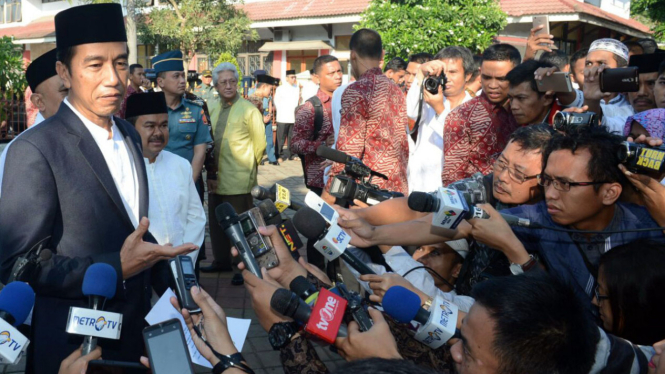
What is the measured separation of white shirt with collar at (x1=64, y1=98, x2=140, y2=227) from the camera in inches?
91.1

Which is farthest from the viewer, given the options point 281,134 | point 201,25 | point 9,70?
point 201,25

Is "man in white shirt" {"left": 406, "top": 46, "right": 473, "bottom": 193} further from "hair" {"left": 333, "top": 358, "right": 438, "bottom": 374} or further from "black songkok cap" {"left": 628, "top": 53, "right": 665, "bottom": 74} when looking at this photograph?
"hair" {"left": 333, "top": 358, "right": 438, "bottom": 374}

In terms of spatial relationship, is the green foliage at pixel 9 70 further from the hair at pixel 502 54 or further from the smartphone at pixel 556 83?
the smartphone at pixel 556 83

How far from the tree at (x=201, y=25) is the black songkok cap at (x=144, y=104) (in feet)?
64.6

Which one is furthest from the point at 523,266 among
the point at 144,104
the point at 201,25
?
the point at 201,25

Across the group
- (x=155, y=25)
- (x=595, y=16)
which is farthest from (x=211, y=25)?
(x=595, y=16)

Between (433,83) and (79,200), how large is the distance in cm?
297

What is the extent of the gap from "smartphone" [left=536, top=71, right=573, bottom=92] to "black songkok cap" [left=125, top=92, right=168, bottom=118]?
2.43 metres

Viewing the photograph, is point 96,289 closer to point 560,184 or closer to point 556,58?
point 560,184

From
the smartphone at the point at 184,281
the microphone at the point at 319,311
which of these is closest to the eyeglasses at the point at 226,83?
the smartphone at the point at 184,281

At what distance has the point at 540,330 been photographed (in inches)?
65.1

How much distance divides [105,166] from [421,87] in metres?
3.05

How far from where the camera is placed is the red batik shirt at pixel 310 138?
5730 mm

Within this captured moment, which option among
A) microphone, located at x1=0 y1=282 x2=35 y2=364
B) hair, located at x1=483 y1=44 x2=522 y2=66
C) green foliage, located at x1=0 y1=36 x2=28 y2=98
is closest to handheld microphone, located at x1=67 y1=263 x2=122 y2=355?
microphone, located at x1=0 y1=282 x2=35 y2=364
